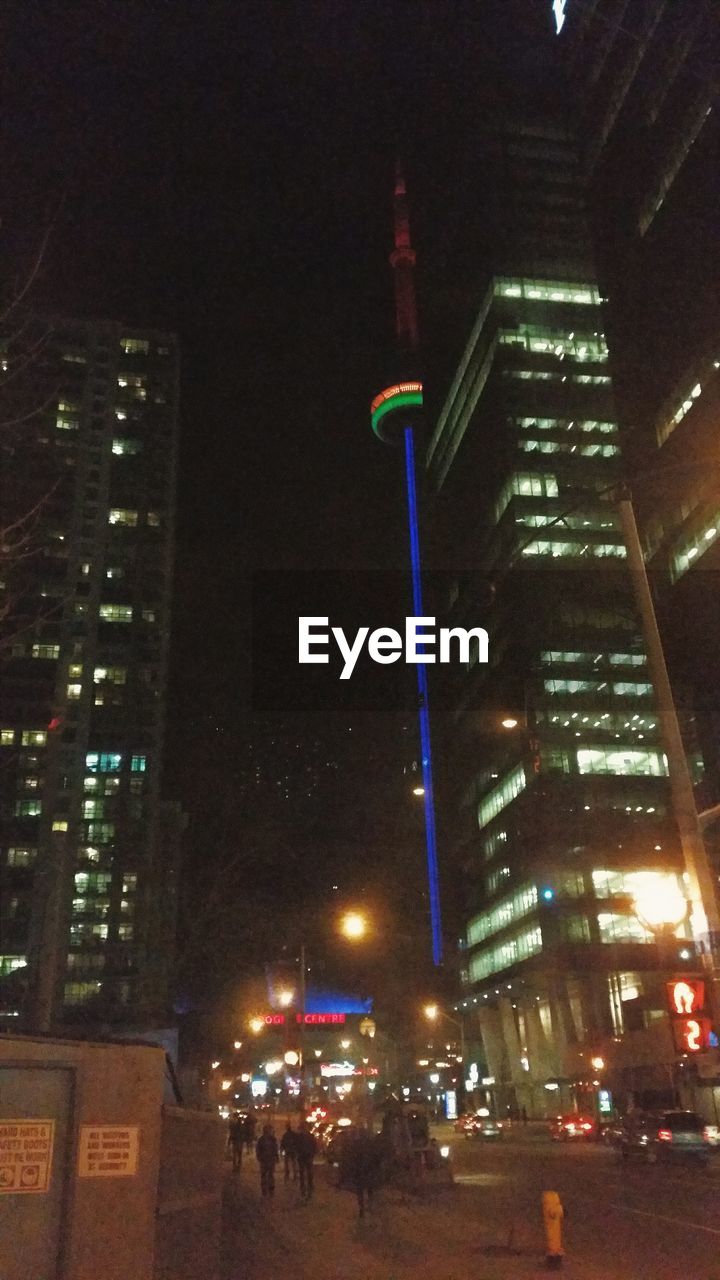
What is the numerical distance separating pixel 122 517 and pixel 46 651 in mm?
23190

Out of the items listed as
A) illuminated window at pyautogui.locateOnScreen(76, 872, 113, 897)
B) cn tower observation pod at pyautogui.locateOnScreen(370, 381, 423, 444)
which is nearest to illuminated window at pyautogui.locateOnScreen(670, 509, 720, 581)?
cn tower observation pod at pyautogui.locateOnScreen(370, 381, 423, 444)

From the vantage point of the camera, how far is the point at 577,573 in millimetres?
88875

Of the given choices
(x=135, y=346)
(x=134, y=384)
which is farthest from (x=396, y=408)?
(x=135, y=346)

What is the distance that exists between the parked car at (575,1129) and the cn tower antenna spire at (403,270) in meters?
58.1

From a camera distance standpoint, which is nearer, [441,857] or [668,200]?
[668,200]

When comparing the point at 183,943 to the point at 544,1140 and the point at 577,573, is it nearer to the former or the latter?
the point at 544,1140

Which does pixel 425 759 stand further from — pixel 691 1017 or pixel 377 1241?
pixel 691 1017

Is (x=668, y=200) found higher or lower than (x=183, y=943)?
higher

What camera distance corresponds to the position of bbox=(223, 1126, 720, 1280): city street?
1198 cm

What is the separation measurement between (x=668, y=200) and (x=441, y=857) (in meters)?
76.1

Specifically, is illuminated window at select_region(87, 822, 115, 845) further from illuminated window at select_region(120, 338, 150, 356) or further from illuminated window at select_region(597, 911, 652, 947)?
illuminated window at select_region(120, 338, 150, 356)

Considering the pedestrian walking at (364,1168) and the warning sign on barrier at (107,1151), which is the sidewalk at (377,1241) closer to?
the pedestrian walking at (364,1168)

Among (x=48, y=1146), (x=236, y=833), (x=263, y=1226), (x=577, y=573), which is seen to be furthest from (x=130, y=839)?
(x=48, y=1146)

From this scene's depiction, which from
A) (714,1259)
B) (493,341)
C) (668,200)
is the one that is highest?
(493,341)
